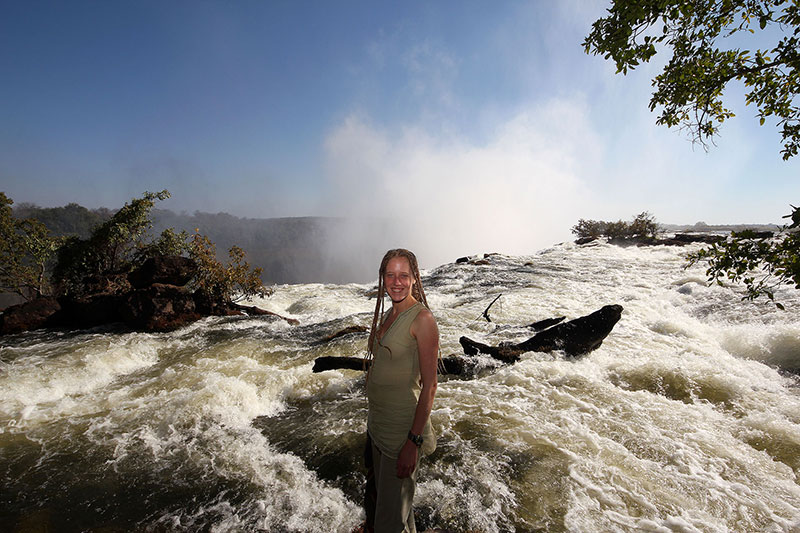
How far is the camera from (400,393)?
8.04ft

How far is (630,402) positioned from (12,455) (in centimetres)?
1074

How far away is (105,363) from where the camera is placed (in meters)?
9.20

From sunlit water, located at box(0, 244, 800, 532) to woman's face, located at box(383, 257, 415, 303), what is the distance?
9.37 feet

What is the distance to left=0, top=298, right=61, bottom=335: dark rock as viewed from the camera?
12047mm

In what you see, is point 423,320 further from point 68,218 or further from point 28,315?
point 68,218

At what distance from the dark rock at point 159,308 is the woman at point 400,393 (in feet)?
42.7

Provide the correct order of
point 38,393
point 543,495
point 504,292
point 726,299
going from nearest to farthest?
1. point 543,495
2. point 38,393
3. point 726,299
4. point 504,292

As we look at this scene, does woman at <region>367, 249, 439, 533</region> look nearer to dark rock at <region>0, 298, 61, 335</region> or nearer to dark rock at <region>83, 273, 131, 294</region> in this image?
dark rock at <region>0, 298, 61, 335</region>

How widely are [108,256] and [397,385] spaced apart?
67.0 feet

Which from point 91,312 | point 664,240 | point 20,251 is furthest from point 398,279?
point 664,240

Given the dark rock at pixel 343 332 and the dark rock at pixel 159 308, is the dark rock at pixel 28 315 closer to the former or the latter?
the dark rock at pixel 159 308

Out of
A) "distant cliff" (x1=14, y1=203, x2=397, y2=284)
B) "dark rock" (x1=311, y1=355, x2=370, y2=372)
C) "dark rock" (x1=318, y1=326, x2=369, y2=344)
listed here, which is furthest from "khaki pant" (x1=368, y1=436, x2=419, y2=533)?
"distant cliff" (x1=14, y1=203, x2=397, y2=284)

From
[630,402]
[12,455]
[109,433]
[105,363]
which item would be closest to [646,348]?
[630,402]

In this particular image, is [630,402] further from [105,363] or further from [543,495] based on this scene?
[105,363]
